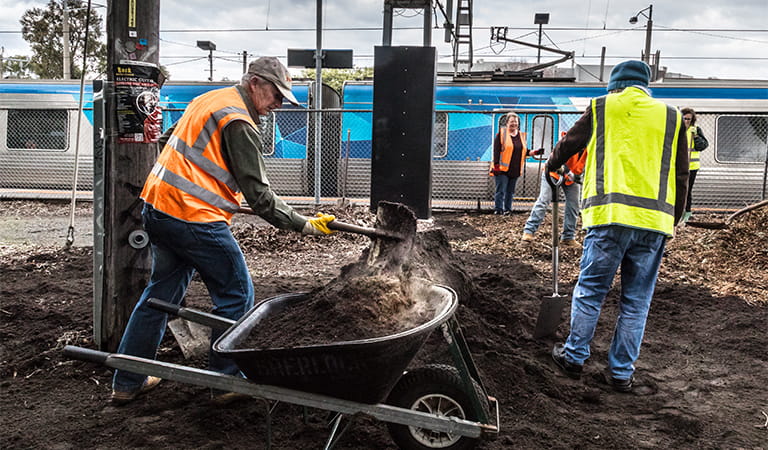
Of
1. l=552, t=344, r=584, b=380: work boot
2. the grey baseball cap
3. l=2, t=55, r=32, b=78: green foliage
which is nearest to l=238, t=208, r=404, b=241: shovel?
the grey baseball cap

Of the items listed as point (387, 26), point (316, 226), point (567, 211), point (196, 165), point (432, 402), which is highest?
point (387, 26)

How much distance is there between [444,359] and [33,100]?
13287mm

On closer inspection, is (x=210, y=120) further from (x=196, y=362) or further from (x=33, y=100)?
(x=33, y=100)

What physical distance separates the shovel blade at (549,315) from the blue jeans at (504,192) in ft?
22.7

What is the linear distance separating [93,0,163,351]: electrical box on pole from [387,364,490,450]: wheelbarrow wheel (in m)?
1.96

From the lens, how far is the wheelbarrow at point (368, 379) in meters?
2.35

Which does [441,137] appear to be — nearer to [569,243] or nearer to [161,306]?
[569,243]

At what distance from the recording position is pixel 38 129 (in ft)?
44.2

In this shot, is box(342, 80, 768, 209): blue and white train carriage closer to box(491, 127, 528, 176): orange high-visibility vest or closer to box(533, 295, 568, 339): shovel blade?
box(491, 127, 528, 176): orange high-visibility vest

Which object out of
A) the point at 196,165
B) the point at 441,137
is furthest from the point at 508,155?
the point at 196,165

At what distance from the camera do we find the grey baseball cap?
313 cm

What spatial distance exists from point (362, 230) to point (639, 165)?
1.70m

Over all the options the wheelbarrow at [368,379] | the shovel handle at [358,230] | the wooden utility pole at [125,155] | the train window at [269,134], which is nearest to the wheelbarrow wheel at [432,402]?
the wheelbarrow at [368,379]

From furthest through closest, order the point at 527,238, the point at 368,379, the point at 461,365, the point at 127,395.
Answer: the point at 527,238
the point at 127,395
the point at 461,365
the point at 368,379
